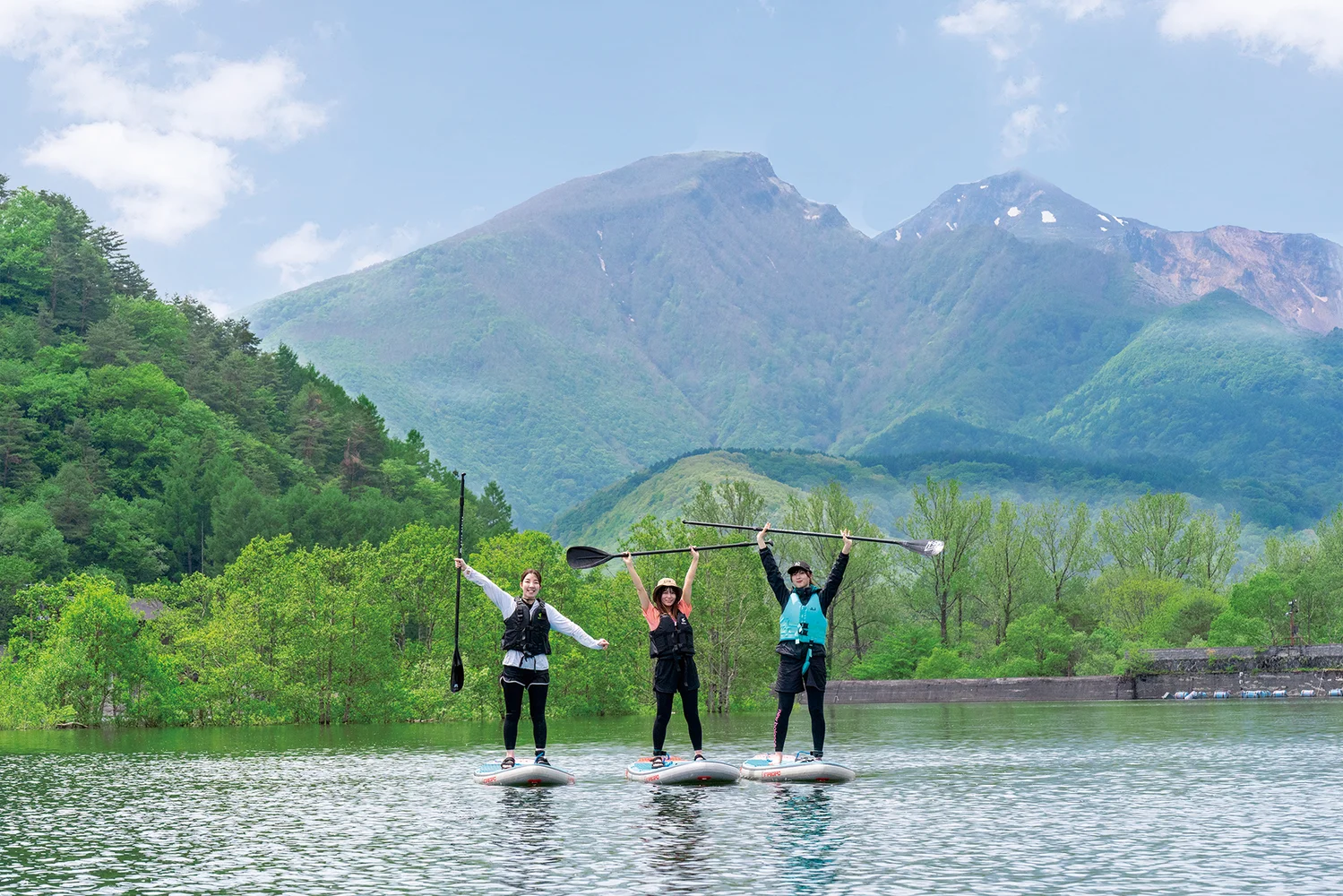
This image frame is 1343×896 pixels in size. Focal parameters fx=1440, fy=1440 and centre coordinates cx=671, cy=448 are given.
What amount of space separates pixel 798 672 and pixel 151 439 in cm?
9940

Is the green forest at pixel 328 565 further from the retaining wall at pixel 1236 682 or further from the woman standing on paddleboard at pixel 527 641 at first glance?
the woman standing on paddleboard at pixel 527 641

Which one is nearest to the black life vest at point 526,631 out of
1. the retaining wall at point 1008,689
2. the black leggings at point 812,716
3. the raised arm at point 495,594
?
the raised arm at point 495,594

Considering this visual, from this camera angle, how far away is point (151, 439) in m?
112

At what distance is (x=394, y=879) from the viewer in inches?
504

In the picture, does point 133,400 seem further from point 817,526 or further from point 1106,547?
point 1106,547

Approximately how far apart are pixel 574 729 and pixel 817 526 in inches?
2401

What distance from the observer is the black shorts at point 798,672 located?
71.7ft

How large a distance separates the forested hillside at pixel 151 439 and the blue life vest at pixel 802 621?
222 feet

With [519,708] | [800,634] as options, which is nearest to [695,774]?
[800,634]

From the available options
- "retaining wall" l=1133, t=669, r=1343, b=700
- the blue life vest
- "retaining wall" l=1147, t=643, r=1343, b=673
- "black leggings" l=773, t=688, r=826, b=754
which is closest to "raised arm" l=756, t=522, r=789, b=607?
the blue life vest

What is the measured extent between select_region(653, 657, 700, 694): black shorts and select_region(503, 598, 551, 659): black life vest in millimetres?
1790

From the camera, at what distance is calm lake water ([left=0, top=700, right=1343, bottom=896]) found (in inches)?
497

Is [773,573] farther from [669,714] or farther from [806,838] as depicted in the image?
[806,838]

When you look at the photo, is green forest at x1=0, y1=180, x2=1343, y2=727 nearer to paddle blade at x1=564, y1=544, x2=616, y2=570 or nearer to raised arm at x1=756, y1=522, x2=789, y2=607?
paddle blade at x1=564, y1=544, x2=616, y2=570
